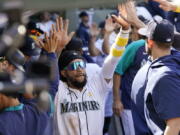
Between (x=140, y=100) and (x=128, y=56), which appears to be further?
(x=128, y=56)

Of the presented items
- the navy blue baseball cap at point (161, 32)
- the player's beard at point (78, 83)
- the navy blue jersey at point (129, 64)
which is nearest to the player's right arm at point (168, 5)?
the navy blue baseball cap at point (161, 32)

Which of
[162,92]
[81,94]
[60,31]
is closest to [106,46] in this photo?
[81,94]

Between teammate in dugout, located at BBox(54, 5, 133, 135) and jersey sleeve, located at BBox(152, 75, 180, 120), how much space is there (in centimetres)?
73

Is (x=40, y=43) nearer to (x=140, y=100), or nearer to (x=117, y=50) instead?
(x=117, y=50)

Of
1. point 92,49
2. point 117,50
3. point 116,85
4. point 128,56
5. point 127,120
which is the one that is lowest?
point 127,120

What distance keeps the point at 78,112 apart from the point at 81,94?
19 centimetres

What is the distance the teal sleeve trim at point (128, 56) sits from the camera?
4.84 metres

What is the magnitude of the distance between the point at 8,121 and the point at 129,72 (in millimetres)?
2379

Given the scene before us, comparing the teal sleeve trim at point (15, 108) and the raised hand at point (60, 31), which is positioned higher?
the raised hand at point (60, 31)

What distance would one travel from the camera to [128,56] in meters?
4.88

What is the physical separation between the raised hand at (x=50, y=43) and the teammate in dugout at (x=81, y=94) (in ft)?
1.55

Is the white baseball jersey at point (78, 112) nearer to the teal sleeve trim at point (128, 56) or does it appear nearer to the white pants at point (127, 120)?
the teal sleeve trim at point (128, 56)

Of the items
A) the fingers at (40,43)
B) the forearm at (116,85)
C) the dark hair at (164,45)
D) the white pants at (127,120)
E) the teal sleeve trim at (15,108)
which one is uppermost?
the fingers at (40,43)

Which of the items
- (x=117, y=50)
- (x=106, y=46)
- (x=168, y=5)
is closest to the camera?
(x=168, y=5)
